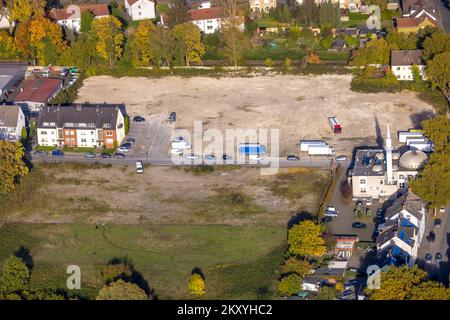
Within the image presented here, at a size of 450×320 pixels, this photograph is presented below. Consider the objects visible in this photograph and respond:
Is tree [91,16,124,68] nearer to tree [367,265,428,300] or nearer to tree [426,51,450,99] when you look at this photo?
tree [426,51,450,99]

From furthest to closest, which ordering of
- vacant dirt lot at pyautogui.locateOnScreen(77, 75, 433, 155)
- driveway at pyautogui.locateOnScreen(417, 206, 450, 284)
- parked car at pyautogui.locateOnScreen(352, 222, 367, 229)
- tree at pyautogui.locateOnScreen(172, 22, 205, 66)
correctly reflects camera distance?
tree at pyautogui.locateOnScreen(172, 22, 205, 66) → vacant dirt lot at pyautogui.locateOnScreen(77, 75, 433, 155) → parked car at pyautogui.locateOnScreen(352, 222, 367, 229) → driveway at pyautogui.locateOnScreen(417, 206, 450, 284)

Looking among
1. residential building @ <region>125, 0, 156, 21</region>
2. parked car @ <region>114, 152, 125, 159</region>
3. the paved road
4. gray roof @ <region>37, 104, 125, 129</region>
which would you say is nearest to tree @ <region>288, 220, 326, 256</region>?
parked car @ <region>114, 152, 125, 159</region>

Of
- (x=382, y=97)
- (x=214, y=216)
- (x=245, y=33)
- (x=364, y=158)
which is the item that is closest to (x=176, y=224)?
(x=214, y=216)

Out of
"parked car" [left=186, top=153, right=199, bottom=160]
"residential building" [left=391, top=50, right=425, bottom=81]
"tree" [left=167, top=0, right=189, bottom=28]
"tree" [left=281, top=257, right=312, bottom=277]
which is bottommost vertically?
"tree" [left=281, top=257, right=312, bottom=277]

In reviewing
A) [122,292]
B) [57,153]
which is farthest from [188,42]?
[122,292]

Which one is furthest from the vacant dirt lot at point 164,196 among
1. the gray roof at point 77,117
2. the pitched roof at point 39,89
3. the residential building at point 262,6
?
the residential building at point 262,6

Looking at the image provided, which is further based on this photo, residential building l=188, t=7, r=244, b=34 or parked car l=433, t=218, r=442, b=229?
residential building l=188, t=7, r=244, b=34

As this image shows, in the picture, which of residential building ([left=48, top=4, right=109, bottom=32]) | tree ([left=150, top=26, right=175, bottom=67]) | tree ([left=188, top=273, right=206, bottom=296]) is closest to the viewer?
tree ([left=188, top=273, right=206, bottom=296])

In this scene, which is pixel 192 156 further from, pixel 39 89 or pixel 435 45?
pixel 435 45
